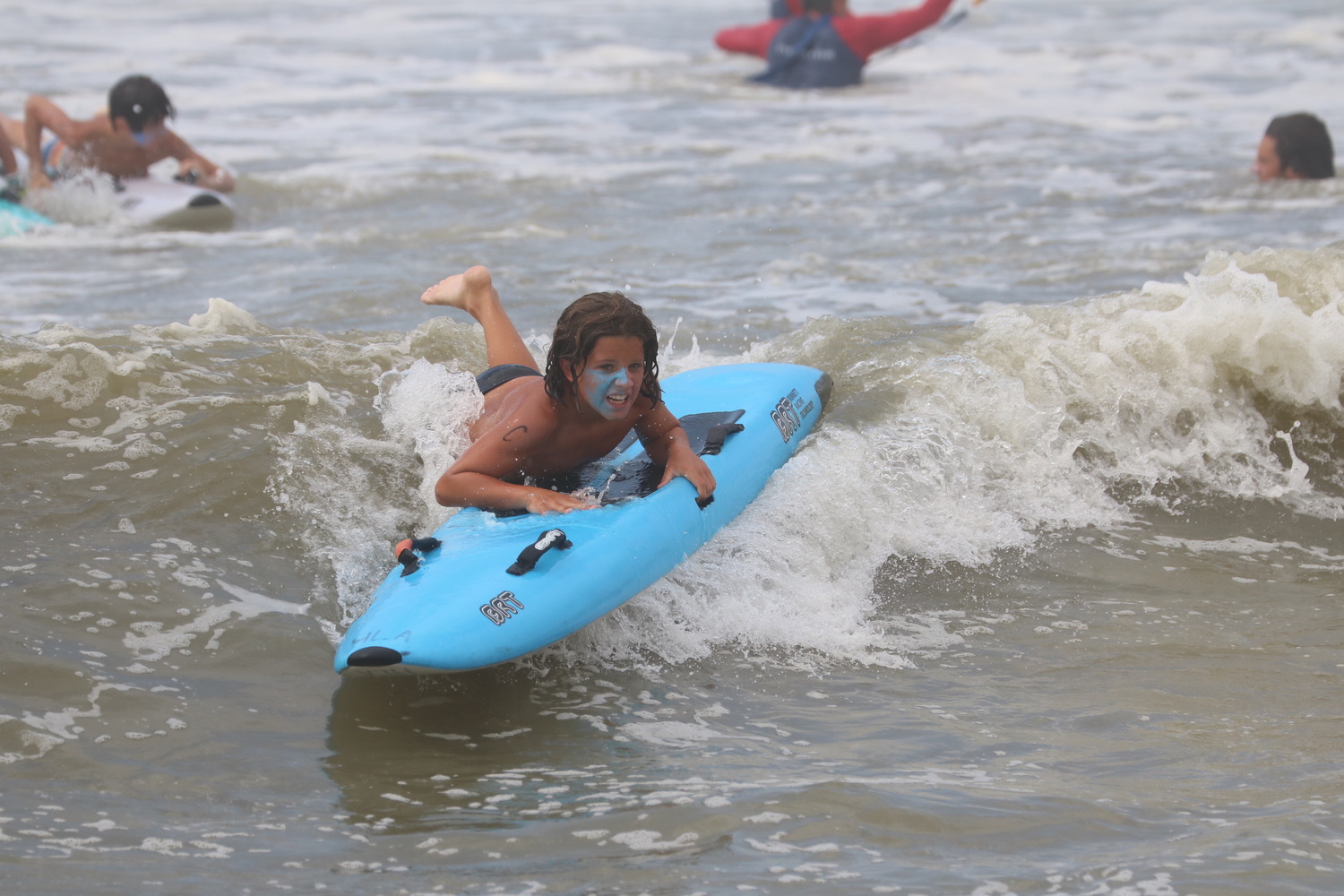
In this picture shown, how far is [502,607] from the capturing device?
3656 mm

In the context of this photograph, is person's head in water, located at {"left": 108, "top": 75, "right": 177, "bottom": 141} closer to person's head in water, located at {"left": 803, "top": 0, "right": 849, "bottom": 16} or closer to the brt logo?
the brt logo

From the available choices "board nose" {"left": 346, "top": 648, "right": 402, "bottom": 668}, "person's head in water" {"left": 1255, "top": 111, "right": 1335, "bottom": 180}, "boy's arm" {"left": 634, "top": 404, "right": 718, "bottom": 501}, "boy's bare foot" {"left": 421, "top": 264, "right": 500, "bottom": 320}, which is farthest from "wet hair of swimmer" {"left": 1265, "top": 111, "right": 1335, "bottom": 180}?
"board nose" {"left": 346, "top": 648, "right": 402, "bottom": 668}

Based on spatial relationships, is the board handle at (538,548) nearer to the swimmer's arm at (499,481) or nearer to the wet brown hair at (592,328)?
the swimmer's arm at (499,481)

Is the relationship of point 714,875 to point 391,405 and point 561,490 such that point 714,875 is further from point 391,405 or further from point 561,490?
point 391,405

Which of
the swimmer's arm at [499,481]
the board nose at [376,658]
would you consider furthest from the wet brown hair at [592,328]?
the board nose at [376,658]

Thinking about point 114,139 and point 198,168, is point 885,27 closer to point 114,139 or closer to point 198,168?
point 198,168

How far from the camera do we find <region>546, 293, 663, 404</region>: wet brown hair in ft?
13.0

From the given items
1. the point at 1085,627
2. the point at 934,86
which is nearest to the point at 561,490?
the point at 1085,627

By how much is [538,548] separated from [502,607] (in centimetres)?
25

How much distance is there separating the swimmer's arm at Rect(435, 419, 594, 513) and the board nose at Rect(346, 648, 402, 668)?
0.83 metres

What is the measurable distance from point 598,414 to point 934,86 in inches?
468

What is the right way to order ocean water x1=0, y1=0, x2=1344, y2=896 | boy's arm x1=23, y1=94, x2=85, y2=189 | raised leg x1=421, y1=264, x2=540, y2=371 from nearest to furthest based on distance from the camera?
1. ocean water x1=0, y1=0, x2=1344, y2=896
2. raised leg x1=421, y1=264, x2=540, y2=371
3. boy's arm x1=23, y1=94, x2=85, y2=189

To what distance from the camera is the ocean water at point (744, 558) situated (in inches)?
116

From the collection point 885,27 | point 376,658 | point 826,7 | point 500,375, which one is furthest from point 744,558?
point 826,7
